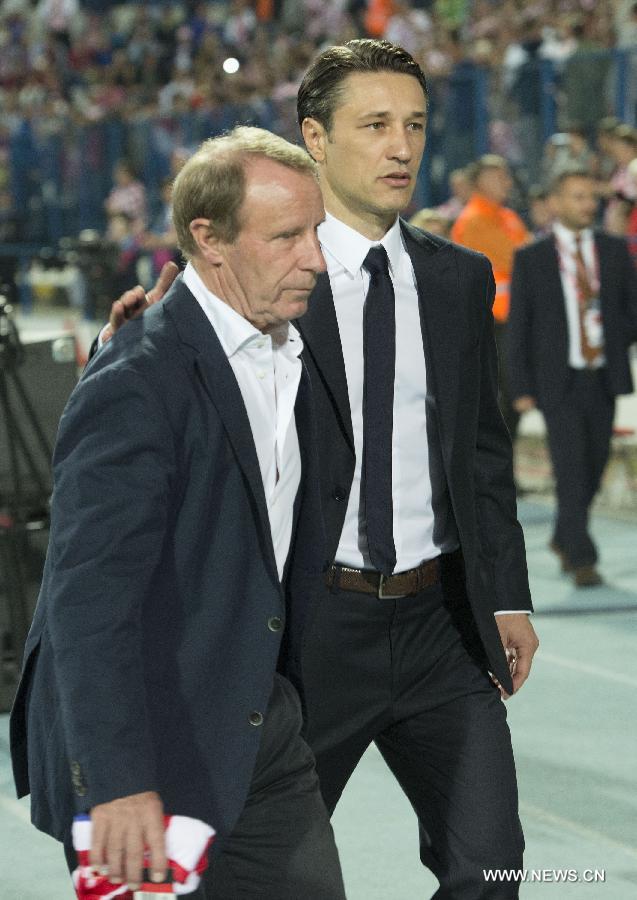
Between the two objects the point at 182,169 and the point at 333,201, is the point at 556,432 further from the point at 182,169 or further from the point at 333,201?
the point at 182,169

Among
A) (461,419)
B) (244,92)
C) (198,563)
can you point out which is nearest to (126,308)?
(198,563)

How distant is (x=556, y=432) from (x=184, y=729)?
19.7 feet

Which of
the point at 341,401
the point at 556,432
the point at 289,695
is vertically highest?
the point at 341,401

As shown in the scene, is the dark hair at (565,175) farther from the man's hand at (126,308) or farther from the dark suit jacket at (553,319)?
the man's hand at (126,308)

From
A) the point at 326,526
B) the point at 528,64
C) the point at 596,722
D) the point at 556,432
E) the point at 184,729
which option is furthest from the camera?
the point at 528,64

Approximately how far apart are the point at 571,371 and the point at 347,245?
5165 millimetres

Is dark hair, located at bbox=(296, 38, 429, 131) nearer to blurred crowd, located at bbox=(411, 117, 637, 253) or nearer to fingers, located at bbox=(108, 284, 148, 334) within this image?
fingers, located at bbox=(108, 284, 148, 334)

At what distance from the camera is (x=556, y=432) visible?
8367mm

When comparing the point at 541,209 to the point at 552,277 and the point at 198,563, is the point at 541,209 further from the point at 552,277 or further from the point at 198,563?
the point at 198,563

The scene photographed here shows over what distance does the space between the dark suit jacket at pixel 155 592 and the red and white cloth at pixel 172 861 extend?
0.19 ft

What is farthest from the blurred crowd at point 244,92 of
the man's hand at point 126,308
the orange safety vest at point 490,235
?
the man's hand at point 126,308

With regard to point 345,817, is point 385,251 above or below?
above

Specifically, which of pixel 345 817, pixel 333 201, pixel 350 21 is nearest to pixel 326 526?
pixel 333 201

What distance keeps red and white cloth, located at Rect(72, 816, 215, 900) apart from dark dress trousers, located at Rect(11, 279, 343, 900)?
0.18 feet
